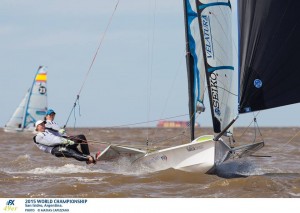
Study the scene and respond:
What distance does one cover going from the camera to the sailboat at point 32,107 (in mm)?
47969

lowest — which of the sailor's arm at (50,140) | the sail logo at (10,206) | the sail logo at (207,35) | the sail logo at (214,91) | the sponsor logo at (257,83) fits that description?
the sailor's arm at (50,140)

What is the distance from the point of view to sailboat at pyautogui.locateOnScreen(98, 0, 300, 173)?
11.3m

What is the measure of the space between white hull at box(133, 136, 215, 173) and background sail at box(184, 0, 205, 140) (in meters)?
1.28

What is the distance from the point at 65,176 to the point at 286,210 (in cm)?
772

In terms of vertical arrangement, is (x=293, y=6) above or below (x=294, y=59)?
above

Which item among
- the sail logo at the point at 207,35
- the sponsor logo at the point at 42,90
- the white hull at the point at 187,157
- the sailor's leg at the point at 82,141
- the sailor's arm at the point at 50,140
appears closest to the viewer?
the white hull at the point at 187,157

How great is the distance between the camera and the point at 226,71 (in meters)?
13.8

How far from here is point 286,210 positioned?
245 inches

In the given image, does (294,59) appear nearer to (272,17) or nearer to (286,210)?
(272,17)

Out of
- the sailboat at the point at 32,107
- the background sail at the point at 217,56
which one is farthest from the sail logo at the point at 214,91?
the sailboat at the point at 32,107

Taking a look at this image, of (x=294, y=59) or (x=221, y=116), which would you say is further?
(x=221, y=116)

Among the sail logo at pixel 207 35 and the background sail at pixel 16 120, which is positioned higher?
the sail logo at pixel 207 35

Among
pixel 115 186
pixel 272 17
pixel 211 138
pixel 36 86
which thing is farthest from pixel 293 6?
pixel 36 86

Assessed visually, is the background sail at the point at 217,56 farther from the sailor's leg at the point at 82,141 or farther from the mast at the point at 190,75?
the sailor's leg at the point at 82,141
